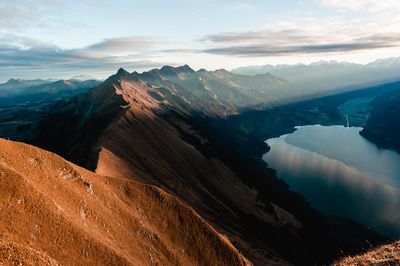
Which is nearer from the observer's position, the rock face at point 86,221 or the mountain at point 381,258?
the mountain at point 381,258

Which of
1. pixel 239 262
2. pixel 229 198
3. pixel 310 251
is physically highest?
pixel 239 262

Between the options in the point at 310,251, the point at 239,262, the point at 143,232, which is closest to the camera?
the point at 143,232

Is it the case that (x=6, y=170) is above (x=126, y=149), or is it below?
above

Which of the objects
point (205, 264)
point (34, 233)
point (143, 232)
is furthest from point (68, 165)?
point (205, 264)

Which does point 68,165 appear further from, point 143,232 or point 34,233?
point 34,233

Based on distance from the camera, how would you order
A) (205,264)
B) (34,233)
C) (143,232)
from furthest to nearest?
1. (205,264)
2. (143,232)
3. (34,233)

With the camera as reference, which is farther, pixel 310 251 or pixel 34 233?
pixel 310 251
